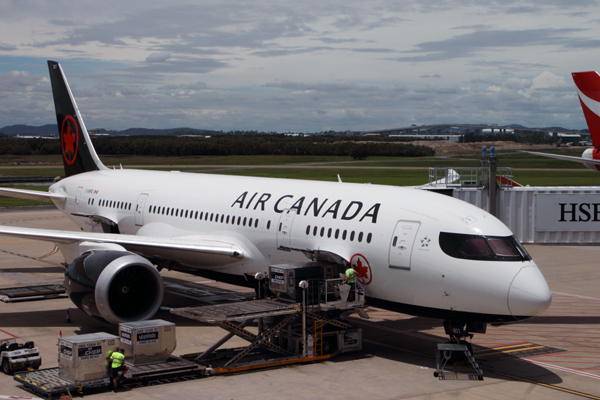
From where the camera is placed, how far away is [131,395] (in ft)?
44.1

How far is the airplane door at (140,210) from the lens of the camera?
2522 cm

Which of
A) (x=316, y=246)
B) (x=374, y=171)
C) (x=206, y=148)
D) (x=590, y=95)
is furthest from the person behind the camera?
(x=206, y=148)

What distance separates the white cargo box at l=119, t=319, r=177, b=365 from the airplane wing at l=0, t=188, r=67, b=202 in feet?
48.6

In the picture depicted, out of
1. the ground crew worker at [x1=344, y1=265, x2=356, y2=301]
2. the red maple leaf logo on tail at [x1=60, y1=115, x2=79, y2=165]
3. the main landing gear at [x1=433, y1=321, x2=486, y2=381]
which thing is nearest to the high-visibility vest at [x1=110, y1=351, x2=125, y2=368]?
the ground crew worker at [x1=344, y1=265, x2=356, y2=301]

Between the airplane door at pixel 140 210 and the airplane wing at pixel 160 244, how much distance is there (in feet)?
12.9

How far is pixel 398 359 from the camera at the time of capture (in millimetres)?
16297

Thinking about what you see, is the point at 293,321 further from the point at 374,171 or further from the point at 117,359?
the point at 374,171

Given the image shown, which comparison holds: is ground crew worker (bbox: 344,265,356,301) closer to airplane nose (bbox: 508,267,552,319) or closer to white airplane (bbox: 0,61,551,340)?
white airplane (bbox: 0,61,551,340)

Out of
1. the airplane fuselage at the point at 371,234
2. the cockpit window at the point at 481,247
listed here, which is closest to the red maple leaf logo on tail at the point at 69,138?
the airplane fuselage at the point at 371,234

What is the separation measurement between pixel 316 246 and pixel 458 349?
4.70 m

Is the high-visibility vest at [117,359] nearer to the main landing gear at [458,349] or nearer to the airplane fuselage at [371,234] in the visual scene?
the airplane fuselage at [371,234]

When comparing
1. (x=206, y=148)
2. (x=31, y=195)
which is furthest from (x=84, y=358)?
(x=206, y=148)

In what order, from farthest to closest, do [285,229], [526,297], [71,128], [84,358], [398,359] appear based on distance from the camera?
[71,128] → [285,229] → [398,359] → [526,297] → [84,358]

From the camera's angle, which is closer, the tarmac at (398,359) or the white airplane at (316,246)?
the tarmac at (398,359)
